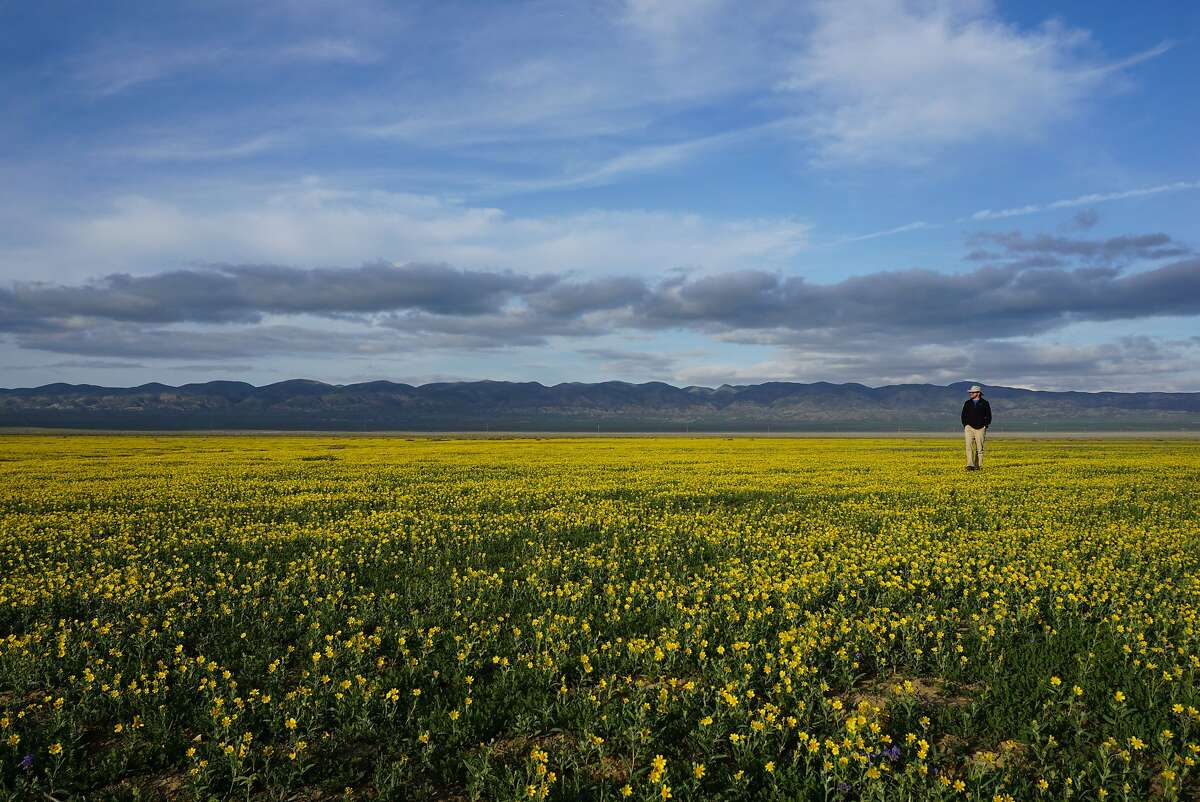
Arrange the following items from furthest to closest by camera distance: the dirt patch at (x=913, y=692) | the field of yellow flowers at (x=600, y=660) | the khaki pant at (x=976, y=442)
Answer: the khaki pant at (x=976, y=442), the dirt patch at (x=913, y=692), the field of yellow flowers at (x=600, y=660)

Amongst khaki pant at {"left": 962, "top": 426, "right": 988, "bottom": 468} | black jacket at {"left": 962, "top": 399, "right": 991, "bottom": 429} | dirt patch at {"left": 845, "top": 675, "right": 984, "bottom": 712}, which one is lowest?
dirt patch at {"left": 845, "top": 675, "right": 984, "bottom": 712}

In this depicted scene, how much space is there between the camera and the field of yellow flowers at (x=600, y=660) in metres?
5.45

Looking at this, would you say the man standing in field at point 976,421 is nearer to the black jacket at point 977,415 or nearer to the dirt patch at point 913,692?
the black jacket at point 977,415

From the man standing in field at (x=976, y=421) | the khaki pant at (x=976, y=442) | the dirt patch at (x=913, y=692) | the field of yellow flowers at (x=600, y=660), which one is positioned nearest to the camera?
the field of yellow flowers at (x=600, y=660)

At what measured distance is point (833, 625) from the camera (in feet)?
27.8

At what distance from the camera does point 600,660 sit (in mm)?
7488

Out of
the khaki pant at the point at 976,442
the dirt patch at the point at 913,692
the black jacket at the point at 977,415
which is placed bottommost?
the dirt patch at the point at 913,692

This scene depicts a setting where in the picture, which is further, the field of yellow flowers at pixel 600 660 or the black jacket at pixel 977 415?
the black jacket at pixel 977 415

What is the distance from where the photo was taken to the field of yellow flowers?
17.9 feet

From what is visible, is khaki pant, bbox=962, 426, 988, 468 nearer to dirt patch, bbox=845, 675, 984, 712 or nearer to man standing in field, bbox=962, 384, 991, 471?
man standing in field, bbox=962, 384, 991, 471

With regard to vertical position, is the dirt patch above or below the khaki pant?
below

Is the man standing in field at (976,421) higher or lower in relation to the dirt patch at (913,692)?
higher

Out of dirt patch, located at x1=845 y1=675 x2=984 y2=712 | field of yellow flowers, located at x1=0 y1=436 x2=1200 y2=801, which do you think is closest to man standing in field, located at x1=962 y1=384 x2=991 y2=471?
field of yellow flowers, located at x1=0 y1=436 x2=1200 y2=801

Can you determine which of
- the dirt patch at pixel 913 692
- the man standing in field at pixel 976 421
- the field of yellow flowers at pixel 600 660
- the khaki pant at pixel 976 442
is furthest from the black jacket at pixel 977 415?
the dirt patch at pixel 913 692
